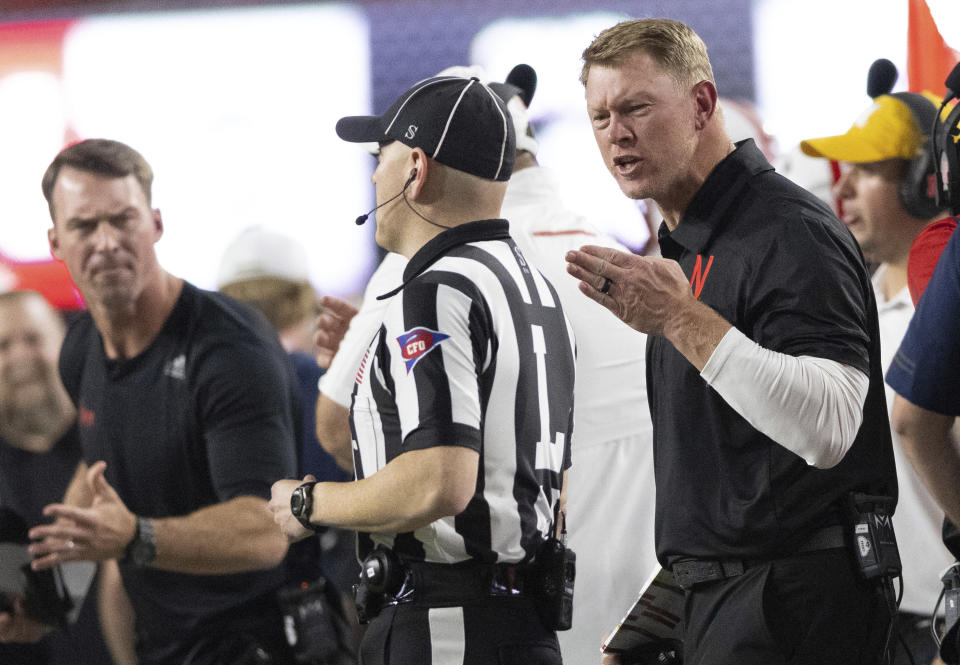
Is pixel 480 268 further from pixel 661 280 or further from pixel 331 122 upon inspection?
pixel 331 122

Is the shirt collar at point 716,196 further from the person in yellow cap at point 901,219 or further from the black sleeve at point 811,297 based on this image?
the person in yellow cap at point 901,219

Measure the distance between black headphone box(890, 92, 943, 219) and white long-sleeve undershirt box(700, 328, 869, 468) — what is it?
1.39 meters

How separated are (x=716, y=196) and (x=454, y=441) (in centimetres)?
47

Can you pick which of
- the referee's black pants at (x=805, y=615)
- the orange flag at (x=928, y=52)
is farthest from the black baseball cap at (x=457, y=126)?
the orange flag at (x=928, y=52)

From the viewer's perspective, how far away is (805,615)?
57.6 inches

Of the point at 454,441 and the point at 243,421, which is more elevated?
the point at 454,441

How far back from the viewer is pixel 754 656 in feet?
4.81

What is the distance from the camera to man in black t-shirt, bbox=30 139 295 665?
8.98ft

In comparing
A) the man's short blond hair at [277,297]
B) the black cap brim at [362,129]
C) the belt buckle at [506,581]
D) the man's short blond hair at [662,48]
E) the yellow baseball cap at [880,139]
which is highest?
the man's short blond hair at [662,48]

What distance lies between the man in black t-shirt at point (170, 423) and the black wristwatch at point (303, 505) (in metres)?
0.92

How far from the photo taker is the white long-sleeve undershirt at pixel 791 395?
1.33 m

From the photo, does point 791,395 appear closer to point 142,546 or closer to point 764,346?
point 764,346

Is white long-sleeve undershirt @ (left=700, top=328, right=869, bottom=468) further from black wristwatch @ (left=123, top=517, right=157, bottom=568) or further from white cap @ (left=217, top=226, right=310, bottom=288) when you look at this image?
white cap @ (left=217, top=226, right=310, bottom=288)

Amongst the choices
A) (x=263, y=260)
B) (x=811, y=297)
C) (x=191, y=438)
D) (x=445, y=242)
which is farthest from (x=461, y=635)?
(x=263, y=260)
